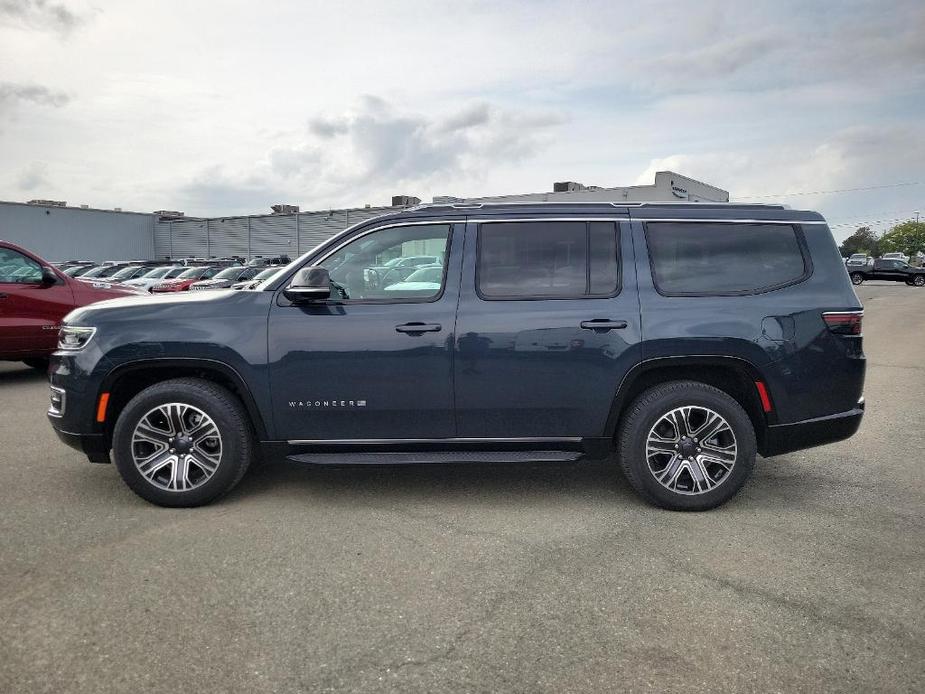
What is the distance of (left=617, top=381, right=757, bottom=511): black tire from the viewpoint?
4453 mm

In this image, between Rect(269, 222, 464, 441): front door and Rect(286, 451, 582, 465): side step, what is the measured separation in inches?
4.5

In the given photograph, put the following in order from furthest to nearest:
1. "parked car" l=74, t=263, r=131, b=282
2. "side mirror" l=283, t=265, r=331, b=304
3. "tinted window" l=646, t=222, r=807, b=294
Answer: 1. "parked car" l=74, t=263, r=131, b=282
2. "tinted window" l=646, t=222, r=807, b=294
3. "side mirror" l=283, t=265, r=331, b=304

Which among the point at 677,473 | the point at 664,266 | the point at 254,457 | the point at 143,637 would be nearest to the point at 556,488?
the point at 677,473

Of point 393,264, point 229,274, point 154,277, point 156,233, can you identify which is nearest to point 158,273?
point 154,277

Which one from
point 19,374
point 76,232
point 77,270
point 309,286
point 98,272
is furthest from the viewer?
point 76,232

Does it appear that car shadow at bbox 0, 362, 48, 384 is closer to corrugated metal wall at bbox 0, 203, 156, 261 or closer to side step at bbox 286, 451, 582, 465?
side step at bbox 286, 451, 582, 465

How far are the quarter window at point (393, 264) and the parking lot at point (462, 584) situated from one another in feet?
4.36

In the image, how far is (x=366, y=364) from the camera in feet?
14.6

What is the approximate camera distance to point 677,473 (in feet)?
14.8

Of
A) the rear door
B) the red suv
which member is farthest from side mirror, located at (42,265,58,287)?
the rear door

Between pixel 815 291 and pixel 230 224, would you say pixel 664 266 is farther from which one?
pixel 230 224

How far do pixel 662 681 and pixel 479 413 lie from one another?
207cm

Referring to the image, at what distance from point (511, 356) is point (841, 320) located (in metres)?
2.00

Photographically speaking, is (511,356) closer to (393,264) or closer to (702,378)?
(393,264)
